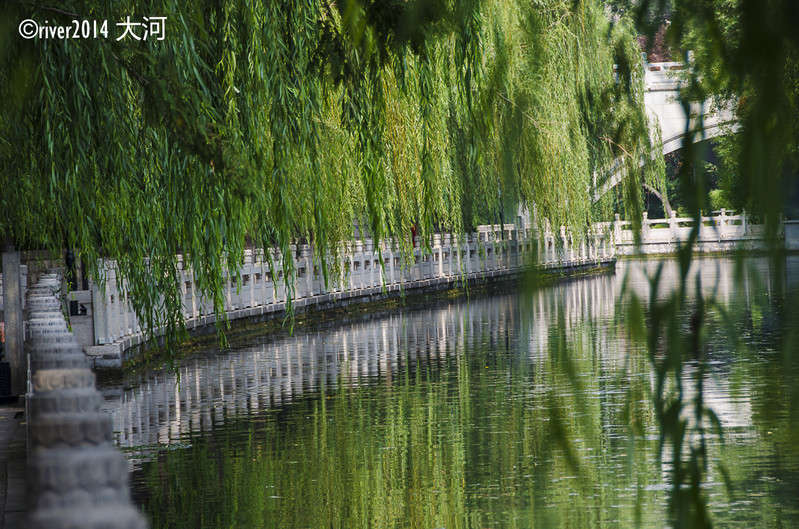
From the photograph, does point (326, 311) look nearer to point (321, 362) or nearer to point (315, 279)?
point (315, 279)

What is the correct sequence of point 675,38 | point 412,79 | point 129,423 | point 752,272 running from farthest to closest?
1. point 129,423
2. point 412,79
3. point 675,38
4. point 752,272

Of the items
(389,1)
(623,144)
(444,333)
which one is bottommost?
(444,333)

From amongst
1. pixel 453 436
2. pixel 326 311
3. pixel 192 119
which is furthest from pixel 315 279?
pixel 192 119

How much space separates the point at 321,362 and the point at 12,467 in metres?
7.72

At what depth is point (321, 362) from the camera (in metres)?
14.6

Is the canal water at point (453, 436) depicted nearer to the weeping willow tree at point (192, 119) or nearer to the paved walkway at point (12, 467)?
the paved walkway at point (12, 467)

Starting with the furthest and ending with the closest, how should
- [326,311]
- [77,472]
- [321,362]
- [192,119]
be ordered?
[326,311], [321,362], [192,119], [77,472]

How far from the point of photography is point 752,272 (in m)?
1.45

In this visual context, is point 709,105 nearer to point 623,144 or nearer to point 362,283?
point 623,144

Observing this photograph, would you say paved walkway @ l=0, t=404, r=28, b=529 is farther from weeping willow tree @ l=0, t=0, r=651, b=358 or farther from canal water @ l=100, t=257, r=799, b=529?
weeping willow tree @ l=0, t=0, r=651, b=358

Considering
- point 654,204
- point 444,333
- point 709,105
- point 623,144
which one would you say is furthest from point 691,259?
point 654,204

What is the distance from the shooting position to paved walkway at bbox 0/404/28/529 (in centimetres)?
554

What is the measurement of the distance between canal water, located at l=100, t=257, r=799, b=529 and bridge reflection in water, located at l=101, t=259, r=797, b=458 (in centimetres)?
5

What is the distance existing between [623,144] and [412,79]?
158 inches
